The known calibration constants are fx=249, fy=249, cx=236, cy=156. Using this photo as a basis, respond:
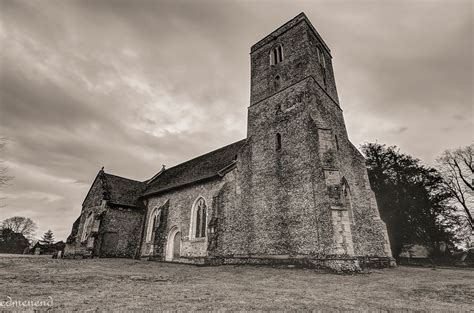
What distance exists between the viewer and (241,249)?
1781 cm

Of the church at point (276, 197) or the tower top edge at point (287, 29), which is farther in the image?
the tower top edge at point (287, 29)

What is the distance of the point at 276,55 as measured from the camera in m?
24.3

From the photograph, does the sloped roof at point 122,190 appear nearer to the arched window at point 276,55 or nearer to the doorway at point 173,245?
the doorway at point 173,245

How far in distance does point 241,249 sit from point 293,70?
A: 15250mm

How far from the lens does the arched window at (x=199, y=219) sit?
66.7ft

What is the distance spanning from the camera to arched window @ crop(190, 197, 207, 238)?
2033 centimetres

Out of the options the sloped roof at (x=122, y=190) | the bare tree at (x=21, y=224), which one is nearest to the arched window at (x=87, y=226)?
the sloped roof at (x=122, y=190)

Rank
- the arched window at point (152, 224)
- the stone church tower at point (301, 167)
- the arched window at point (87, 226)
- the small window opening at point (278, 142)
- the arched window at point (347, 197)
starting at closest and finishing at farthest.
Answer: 1. the stone church tower at point (301, 167)
2. the arched window at point (347, 197)
3. the small window opening at point (278, 142)
4. the arched window at point (152, 224)
5. the arched window at point (87, 226)

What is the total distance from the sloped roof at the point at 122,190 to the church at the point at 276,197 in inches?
8.1

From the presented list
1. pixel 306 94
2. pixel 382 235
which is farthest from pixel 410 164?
pixel 306 94

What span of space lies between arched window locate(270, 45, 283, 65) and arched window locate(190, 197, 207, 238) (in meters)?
14.6

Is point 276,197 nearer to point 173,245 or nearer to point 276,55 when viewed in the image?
point 173,245

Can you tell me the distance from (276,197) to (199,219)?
704 cm

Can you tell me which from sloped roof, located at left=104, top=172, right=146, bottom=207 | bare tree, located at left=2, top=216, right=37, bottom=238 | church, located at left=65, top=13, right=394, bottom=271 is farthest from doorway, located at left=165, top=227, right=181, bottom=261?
bare tree, located at left=2, top=216, right=37, bottom=238
